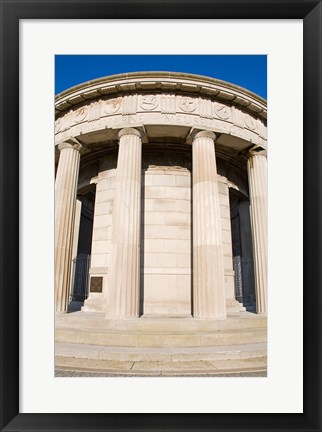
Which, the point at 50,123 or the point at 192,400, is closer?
the point at 192,400

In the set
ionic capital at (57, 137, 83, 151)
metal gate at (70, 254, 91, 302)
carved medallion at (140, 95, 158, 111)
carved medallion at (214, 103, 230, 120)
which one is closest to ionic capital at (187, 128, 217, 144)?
carved medallion at (214, 103, 230, 120)

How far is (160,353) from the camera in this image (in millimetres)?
7840

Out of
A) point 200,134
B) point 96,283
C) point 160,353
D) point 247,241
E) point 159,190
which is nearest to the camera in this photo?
point 160,353

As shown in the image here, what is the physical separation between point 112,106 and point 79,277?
407 inches

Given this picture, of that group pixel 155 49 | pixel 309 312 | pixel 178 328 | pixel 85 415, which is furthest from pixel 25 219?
pixel 178 328

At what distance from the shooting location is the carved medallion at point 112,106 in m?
12.8

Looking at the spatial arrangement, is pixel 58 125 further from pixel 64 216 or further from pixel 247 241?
pixel 247 241

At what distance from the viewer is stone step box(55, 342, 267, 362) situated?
25.1 ft

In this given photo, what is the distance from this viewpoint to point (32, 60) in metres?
4.79

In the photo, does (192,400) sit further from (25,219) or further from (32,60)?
(32,60)

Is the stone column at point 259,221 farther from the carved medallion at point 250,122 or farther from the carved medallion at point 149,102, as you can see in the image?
the carved medallion at point 149,102

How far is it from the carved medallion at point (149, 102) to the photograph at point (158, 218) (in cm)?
5

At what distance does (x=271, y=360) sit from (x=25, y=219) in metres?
5.32

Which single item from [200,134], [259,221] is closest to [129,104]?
[200,134]
